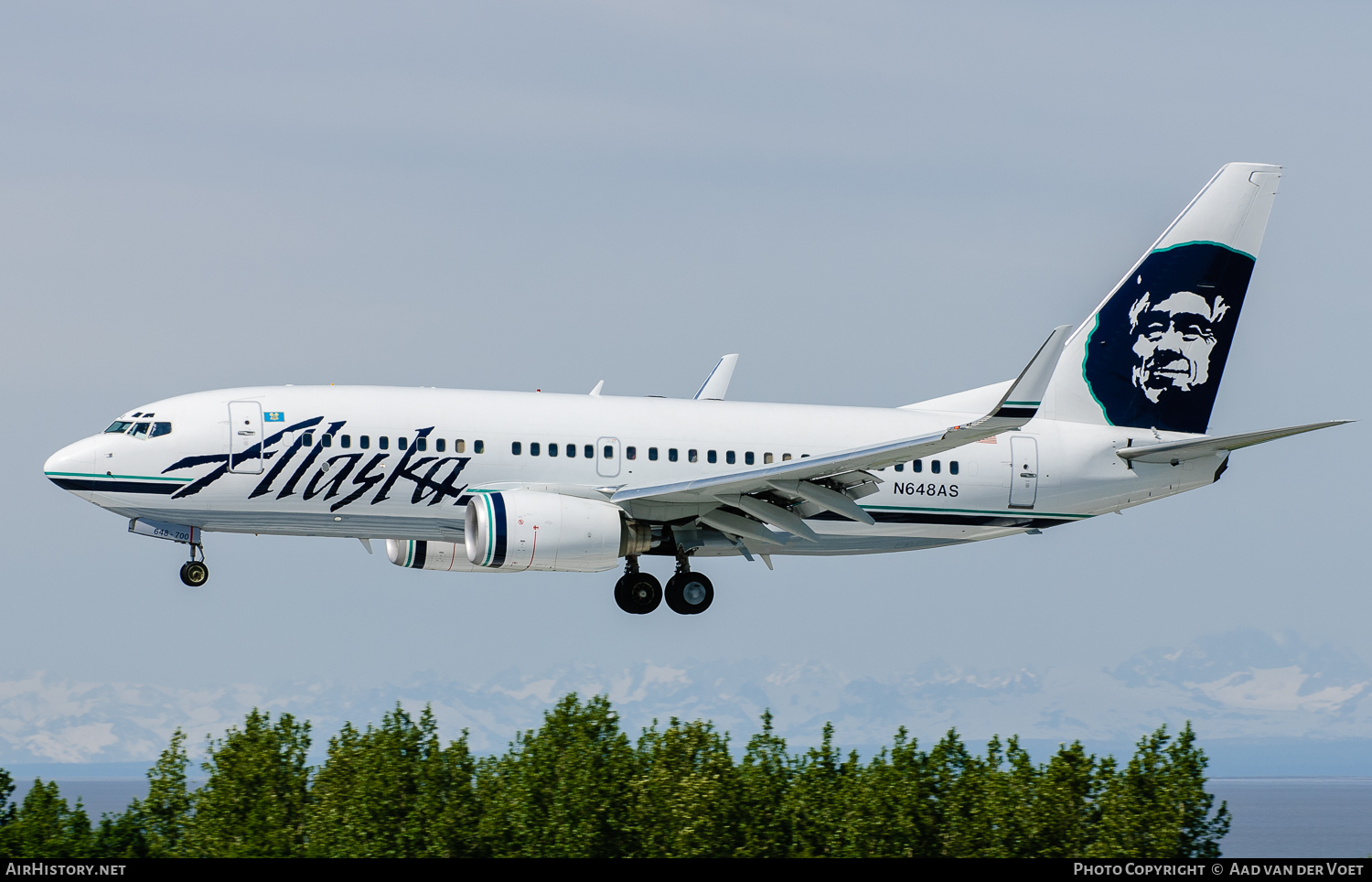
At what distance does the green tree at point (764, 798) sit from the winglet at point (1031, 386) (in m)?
41.9

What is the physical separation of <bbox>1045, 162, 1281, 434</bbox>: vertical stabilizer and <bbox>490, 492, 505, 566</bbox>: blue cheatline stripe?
619 inches

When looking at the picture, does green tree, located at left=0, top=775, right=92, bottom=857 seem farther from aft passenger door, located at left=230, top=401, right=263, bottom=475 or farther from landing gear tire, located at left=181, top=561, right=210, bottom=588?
aft passenger door, located at left=230, top=401, right=263, bottom=475

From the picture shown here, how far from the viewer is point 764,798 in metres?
73.9

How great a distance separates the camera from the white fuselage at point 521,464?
33.1 meters

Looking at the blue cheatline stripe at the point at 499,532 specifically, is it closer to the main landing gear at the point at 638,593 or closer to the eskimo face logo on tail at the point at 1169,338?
the main landing gear at the point at 638,593

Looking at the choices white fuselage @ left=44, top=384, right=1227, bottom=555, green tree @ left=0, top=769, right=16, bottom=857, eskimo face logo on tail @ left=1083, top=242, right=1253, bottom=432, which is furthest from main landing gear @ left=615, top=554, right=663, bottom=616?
green tree @ left=0, top=769, right=16, bottom=857

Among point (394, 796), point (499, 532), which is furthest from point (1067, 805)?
point (499, 532)

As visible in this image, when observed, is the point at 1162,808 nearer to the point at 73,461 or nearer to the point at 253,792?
the point at 253,792

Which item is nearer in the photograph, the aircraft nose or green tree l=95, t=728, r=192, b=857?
the aircraft nose

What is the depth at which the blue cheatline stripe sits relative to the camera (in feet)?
105

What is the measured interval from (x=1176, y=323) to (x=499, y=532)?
20.5 m

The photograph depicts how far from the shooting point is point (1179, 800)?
243 ft

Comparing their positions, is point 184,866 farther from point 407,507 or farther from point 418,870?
point 407,507

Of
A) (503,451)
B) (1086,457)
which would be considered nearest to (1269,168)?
(1086,457)
